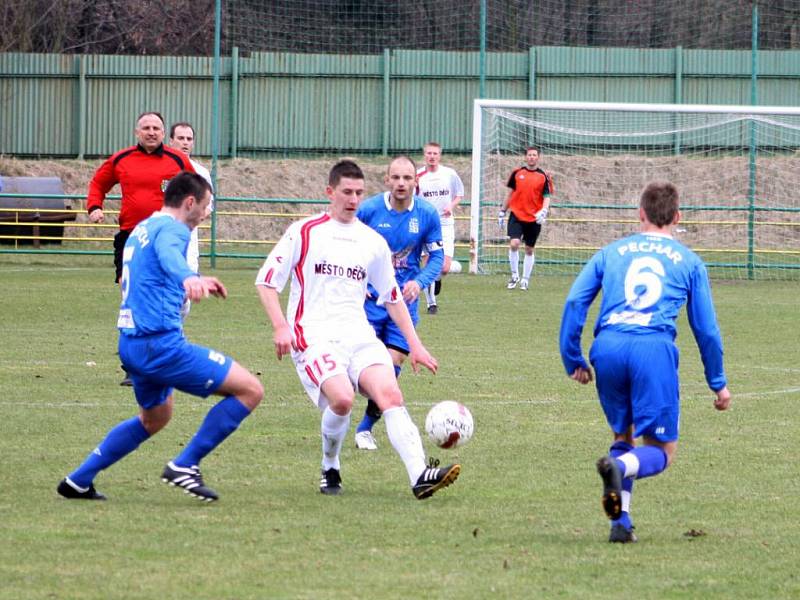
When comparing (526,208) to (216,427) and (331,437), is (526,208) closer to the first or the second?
(331,437)

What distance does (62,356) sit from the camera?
39.5ft

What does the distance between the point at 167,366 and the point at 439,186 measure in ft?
38.3

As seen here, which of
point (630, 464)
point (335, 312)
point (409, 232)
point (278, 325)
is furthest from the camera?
point (409, 232)

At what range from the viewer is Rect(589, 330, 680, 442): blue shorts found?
5676 millimetres

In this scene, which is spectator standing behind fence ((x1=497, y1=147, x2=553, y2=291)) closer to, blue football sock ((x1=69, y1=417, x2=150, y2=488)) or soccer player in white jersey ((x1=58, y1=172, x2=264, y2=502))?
soccer player in white jersey ((x1=58, y1=172, x2=264, y2=502))

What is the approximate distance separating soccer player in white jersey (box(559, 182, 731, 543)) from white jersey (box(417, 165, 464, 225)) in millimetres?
11851

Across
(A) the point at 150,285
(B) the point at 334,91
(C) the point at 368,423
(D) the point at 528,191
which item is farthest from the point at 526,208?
(A) the point at 150,285

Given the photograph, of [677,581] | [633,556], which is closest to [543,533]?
[633,556]

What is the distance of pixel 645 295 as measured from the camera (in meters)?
5.74

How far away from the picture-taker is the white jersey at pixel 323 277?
6.84 m

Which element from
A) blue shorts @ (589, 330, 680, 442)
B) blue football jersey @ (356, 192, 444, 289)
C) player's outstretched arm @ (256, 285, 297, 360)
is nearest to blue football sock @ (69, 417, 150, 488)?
player's outstretched arm @ (256, 285, 297, 360)

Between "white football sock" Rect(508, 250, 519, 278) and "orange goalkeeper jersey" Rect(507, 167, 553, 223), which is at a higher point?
"orange goalkeeper jersey" Rect(507, 167, 553, 223)

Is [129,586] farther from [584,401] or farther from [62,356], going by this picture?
[62,356]

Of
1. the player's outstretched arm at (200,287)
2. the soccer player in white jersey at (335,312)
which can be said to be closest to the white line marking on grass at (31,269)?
the soccer player in white jersey at (335,312)
